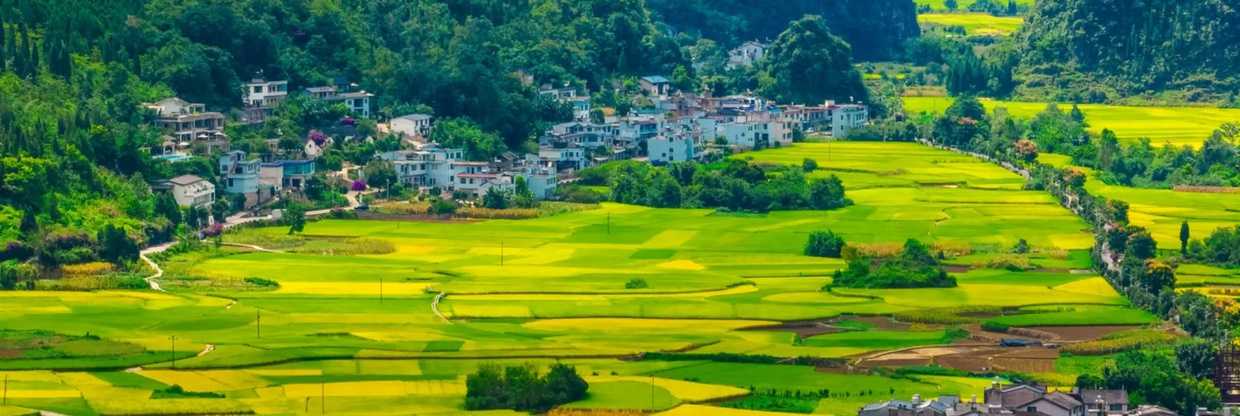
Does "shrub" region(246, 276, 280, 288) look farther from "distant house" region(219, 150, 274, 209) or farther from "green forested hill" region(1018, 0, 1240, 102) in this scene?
"green forested hill" region(1018, 0, 1240, 102)

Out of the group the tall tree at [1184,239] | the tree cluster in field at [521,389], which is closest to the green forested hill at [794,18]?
the tall tree at [1184,239]

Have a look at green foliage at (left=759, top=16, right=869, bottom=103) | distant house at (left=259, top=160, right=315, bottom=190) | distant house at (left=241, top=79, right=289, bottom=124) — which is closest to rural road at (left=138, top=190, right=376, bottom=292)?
distant house at (left=259, top=160, right=315, bottom=190)

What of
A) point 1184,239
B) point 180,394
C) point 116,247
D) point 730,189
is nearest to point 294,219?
point 116,247

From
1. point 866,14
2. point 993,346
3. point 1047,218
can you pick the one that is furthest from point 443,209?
point 866,14

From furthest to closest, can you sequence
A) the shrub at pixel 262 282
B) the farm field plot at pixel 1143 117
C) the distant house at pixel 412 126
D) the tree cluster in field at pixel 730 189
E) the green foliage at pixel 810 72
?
the green foliage at pixel 810 72
the farm field plot at pixel 1143 117
the distant house at pixel 412 126
the tree cluster in field at pixel 730 189
the shrub at pixel 262 282

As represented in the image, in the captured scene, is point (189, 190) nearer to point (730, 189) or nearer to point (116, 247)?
point (116, 247)

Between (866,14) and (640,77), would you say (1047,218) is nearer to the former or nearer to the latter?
(640,77)

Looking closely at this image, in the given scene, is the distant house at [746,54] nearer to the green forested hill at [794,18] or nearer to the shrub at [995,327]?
the green forested hill at [794,18]
